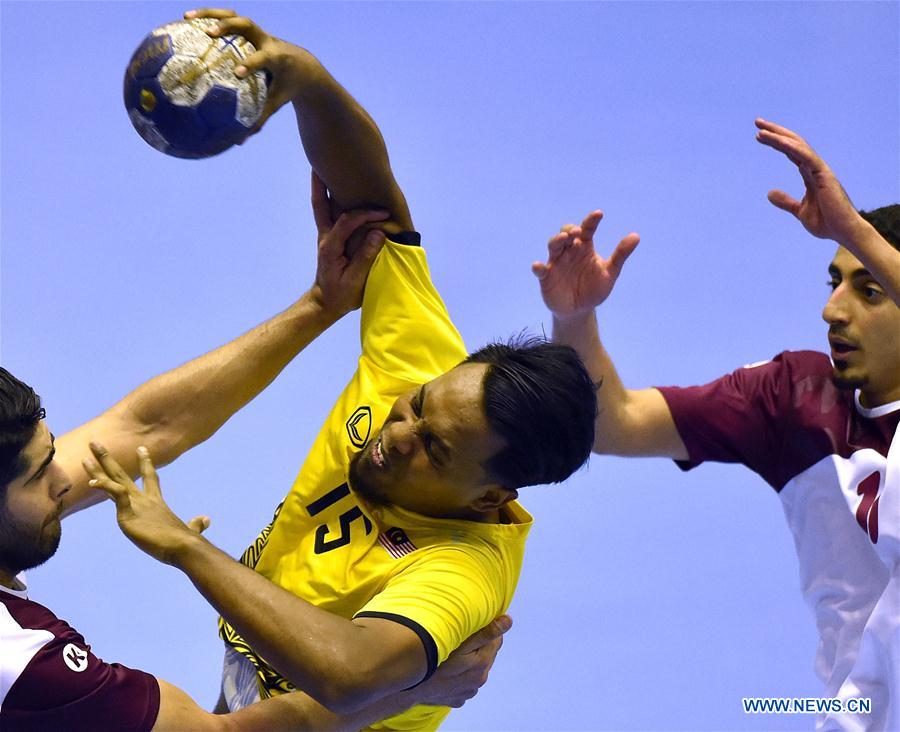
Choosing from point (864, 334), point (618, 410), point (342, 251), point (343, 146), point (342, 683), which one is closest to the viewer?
point (342, 683)

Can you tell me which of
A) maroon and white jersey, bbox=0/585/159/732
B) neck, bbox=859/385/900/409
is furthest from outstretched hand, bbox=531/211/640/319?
maroon and white jersey, bbox=0/585/159/732

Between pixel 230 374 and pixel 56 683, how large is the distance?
1368 mm

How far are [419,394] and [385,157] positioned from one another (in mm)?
897

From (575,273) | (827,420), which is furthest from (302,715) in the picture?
(827,420)

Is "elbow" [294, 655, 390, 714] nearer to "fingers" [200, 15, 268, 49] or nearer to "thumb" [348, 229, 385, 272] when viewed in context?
"thumb" [348, 229, 385, 272]

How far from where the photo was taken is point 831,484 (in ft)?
16.8

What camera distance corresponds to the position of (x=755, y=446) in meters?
5.34

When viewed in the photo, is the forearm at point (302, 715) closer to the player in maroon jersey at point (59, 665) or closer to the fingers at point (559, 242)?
the player in maroon jersey at point (59, 665)

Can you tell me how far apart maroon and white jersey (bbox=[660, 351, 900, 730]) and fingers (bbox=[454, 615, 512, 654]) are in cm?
149

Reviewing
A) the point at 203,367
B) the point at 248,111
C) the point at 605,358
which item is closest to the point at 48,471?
the point at 203,367

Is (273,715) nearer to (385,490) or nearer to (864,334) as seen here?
(385,490)

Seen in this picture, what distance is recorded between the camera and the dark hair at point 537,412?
409 cm

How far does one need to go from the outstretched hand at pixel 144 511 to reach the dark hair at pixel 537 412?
0.98m

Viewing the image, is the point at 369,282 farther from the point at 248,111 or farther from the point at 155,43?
the point at 155,43
